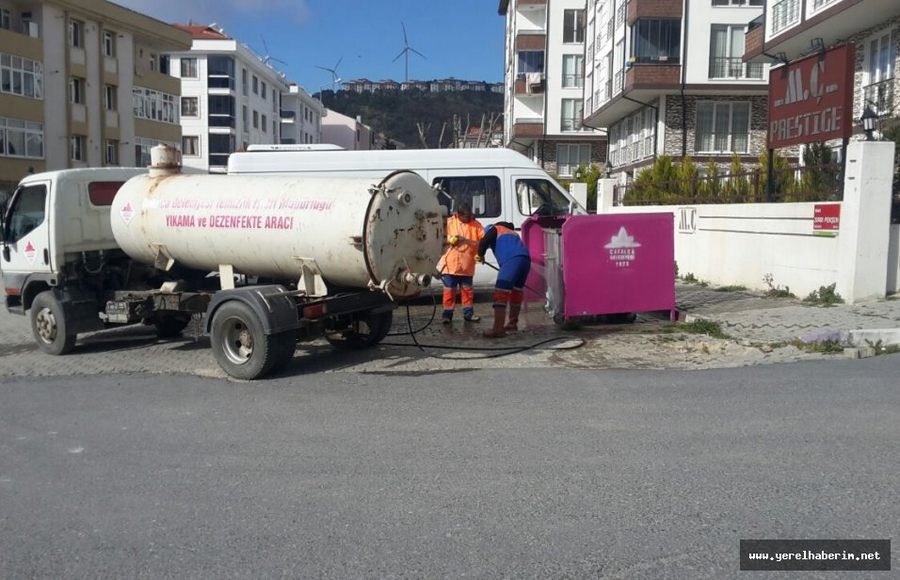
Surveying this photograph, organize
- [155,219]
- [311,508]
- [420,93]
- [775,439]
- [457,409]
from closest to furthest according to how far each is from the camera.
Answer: [311,508]
[775,439]
[457,409]
[155,219]
[420,93]

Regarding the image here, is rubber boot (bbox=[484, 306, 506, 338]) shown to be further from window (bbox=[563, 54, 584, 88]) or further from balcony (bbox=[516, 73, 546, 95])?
window (bbox=[563, 54, 584, 88])

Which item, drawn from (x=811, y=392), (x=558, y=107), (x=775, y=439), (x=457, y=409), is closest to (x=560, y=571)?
(x=775, y=439)

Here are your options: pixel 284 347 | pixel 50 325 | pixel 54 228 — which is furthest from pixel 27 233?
pixel 284 347

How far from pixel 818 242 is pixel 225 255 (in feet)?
30.2

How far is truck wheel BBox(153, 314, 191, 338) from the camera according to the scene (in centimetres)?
1166

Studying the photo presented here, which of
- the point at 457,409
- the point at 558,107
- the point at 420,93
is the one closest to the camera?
the point at 457,409

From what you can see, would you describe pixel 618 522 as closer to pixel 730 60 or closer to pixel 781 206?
pixel 781 206

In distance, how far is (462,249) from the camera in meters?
11.5

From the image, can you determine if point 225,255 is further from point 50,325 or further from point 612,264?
point 612,264

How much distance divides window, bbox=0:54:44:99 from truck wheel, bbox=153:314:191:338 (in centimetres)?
2870

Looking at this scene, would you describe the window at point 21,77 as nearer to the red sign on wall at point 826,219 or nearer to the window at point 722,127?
the window at point 722,127

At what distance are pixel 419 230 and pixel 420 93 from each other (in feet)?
355

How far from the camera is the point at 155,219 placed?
392 inches

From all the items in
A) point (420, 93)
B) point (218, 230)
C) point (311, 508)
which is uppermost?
point (420, 93)
